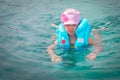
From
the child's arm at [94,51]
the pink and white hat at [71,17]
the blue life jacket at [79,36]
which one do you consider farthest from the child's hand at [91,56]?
the pink and white hat at [71,17]

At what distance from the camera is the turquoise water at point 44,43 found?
4.89 metres

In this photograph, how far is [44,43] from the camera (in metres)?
6.57

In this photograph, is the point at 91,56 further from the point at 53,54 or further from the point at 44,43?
the point at 44,43

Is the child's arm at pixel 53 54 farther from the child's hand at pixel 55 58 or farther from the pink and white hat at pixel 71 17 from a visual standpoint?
the pink and white hat at pixel 71 17

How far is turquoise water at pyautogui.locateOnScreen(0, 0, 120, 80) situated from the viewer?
16.1 ft

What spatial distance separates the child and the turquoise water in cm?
24

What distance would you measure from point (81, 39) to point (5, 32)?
111 inches

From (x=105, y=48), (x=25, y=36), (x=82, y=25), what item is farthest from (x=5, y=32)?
(x=105, y=48)

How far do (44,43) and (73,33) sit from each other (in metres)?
1.06

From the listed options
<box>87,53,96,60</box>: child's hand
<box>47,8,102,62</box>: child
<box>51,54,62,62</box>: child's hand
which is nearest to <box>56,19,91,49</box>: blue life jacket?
<box>47,8,102,62</box>: child

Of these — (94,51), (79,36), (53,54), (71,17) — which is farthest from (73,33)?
→ (53,54)

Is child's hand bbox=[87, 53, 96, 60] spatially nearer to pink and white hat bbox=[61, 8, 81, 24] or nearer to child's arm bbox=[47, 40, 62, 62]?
child's arm bbox=[47, 40, 62, 62]

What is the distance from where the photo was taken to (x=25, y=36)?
712cm

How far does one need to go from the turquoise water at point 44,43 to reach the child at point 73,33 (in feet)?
0.79
